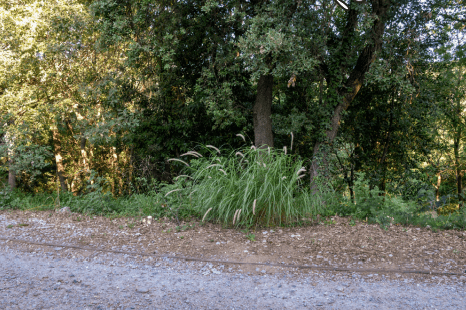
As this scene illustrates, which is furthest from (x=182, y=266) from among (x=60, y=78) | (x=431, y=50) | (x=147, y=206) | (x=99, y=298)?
(x=60, y=78)

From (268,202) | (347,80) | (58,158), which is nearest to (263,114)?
(347,80)

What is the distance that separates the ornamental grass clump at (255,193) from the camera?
4.47 metres

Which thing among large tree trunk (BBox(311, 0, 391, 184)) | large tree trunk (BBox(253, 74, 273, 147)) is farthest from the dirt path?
large tree trunk (BBox(311, 0, 391, 184))

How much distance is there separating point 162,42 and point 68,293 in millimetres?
5747

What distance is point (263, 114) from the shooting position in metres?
7.58

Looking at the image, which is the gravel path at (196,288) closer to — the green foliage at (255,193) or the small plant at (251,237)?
the small plant at (251,237)

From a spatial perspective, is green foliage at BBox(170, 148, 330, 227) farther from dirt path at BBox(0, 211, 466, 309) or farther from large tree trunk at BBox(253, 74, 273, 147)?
large tree trunk at BBox(253, 74, 273, 147)

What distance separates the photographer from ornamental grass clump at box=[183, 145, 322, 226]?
14.7 feet

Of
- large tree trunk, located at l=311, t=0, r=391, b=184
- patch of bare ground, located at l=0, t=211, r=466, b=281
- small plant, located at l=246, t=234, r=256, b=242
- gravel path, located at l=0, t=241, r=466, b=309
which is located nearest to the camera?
gravel path, located at l=0, t=241, r=466, b=309

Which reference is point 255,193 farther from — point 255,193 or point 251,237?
point 251,237

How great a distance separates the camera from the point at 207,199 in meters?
4.68

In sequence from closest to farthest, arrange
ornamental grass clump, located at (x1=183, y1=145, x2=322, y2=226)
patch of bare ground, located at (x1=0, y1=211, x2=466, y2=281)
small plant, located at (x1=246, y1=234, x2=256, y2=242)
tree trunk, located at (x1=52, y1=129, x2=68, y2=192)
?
patch of bare ground, located at (x1=0, y1=211, x2=466, y2=281) < small plant, located at (x1=246, y1=234, x2=256, y2=242) < ornamental grass clump, located at (x1=183, y1=145, x2=322, y2=226) < tree trunk, located at (x1=52, y1=129, x2=68, y2=192)

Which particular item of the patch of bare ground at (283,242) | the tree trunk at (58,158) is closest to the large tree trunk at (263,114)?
the patch of bare ground at (283,242)

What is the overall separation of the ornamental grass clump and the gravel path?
43.4 inches
